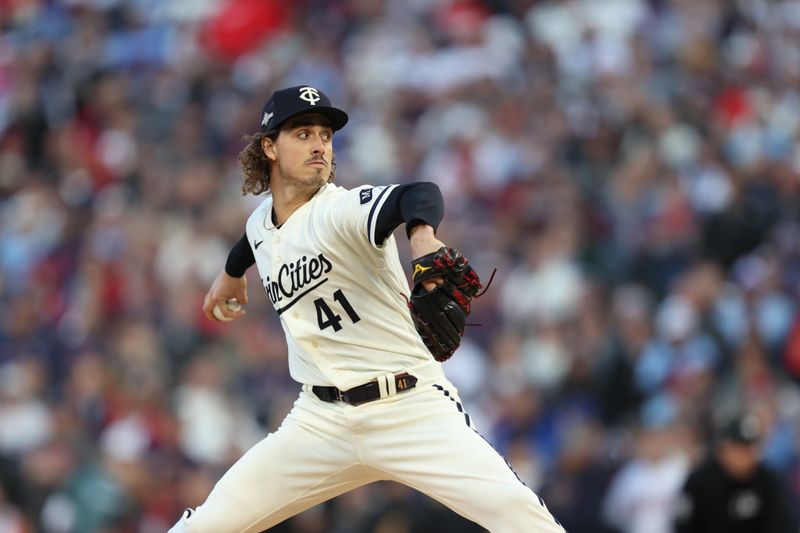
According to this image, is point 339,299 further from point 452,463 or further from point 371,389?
point 452,463

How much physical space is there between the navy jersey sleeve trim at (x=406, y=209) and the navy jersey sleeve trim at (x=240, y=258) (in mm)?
1211

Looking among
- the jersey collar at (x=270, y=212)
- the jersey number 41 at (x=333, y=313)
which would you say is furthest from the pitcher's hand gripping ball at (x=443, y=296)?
the jersey collar at (x=270, y=212)

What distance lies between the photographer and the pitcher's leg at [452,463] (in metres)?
4.62

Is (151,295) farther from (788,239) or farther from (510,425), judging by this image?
(788,239)

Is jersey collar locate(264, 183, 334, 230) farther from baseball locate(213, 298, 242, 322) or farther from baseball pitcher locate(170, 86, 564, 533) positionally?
baseball locate(213, 298, 242, 322)

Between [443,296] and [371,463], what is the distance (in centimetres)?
107

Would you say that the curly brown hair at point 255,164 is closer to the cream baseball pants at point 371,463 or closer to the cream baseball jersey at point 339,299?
the cream baseball jersey at point 339,299

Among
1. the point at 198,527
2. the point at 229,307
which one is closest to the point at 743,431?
the point at 229,307

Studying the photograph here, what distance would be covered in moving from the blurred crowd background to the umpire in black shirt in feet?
3.39

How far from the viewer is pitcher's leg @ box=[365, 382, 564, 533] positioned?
15.2ft

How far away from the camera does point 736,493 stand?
714 cm

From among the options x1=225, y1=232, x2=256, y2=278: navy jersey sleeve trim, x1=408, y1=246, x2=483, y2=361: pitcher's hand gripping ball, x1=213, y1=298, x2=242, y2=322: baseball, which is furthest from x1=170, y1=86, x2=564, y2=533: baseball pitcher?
x1=213, y1=298, x2=242, y2=322: baseball

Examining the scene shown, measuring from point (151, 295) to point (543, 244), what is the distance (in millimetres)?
3647

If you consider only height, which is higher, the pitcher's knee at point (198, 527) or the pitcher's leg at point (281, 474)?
the pitcher's leg at point (281, 474)
